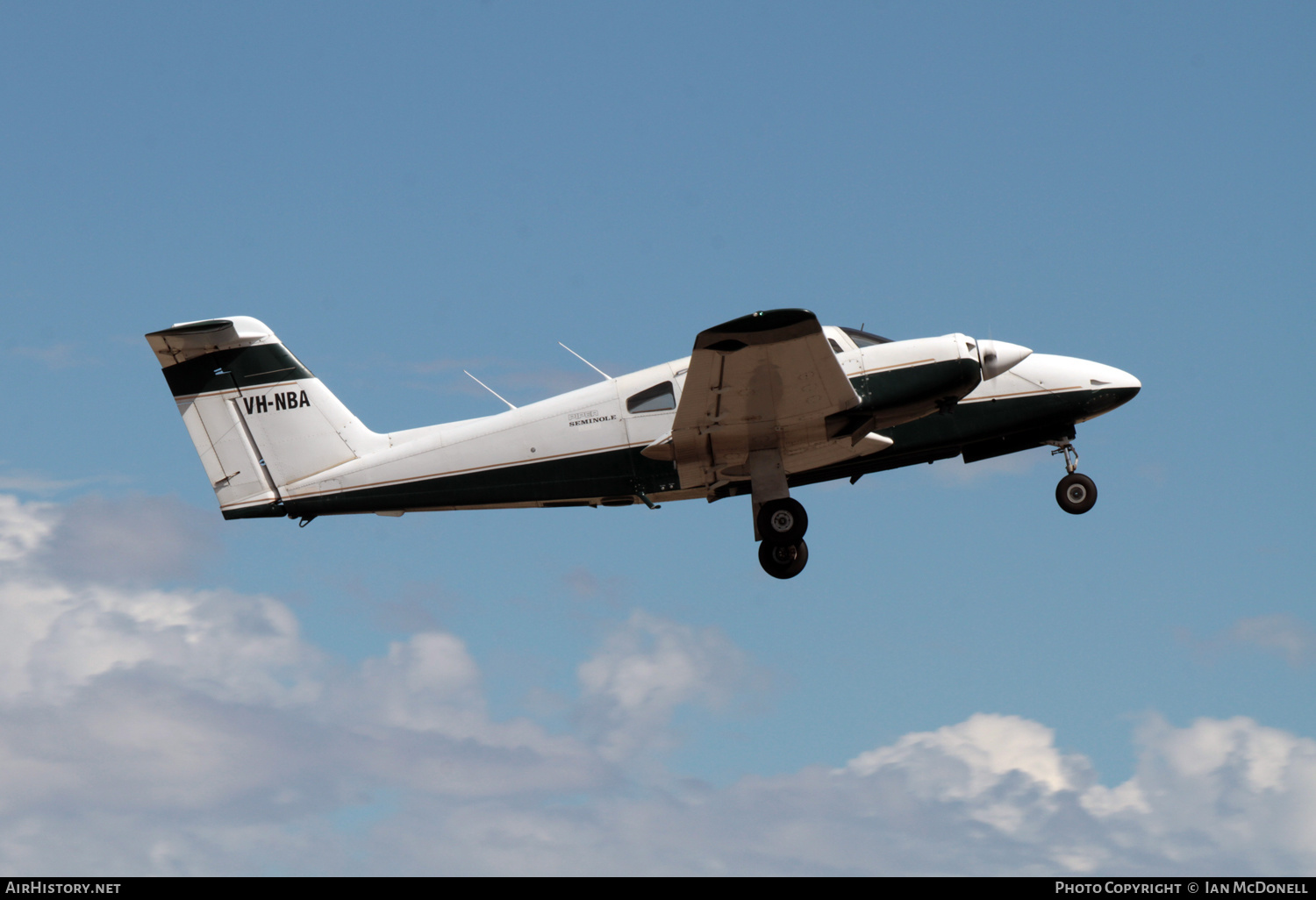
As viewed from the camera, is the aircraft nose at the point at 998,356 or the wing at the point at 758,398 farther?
the aircraft nose at the point at 998,356

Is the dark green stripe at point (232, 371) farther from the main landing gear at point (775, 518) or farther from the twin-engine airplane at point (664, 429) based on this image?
the main landing gear at point (775, 518)

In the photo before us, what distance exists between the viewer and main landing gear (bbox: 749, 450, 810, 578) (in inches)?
714

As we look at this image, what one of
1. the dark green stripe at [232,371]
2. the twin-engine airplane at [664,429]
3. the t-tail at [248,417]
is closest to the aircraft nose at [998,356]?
the twin-engine airplane at [664,429]

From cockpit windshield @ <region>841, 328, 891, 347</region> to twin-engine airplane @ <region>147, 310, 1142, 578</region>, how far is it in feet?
0.06

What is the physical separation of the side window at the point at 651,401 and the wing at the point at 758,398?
0.76 m

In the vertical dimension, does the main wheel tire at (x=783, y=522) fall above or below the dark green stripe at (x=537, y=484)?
below

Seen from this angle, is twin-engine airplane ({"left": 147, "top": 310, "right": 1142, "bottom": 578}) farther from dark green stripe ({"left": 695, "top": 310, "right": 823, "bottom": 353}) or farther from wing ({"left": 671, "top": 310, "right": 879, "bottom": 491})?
dark green stripe ({"left": 695, "top": 310, "right": 823, "bottom": 353})

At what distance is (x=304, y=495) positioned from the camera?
18922 mm

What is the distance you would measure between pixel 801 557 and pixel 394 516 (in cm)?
610

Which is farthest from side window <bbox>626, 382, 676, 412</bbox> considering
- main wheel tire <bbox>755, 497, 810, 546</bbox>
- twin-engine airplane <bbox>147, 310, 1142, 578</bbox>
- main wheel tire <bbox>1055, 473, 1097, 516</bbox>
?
main wheel tire <bbox>1055, 473, 1097, 516</bbox>

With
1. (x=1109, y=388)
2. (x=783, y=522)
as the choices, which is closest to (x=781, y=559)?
(x=783, y=522)

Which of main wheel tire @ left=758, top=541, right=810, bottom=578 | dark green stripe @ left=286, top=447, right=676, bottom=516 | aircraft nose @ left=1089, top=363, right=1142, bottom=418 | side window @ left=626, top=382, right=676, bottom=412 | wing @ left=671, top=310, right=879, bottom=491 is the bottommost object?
main wheel tire @ left=758, top=541, right=810, bottom=578

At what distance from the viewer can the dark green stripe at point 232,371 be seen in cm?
1934

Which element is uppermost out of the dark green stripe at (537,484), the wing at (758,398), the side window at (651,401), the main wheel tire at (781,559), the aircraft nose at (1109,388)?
the aircraft nose at (1109,388)
